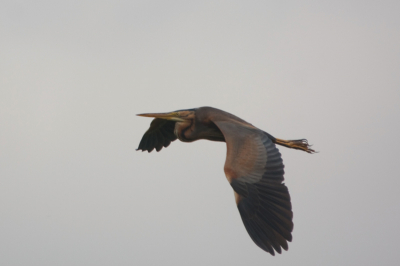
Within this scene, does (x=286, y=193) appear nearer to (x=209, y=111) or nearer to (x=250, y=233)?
(x=250, y=233)

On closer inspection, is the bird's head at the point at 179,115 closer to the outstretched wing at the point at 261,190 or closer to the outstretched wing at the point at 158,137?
the outstretched wing at the point at 158,137

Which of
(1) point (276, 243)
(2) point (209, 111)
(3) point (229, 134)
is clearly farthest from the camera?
(2) point (209, 111)

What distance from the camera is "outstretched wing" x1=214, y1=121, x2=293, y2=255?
10609mm

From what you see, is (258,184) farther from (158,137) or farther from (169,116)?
(158,137)

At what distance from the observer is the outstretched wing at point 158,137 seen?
15.2 meters

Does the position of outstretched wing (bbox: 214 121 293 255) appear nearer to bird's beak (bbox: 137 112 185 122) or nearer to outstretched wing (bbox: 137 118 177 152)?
bird's beak (bbox: 137 112 185 122)

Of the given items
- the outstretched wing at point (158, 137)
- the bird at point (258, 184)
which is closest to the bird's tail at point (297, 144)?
the bird at point (258, 184)

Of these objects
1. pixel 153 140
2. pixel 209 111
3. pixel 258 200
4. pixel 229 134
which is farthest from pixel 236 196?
pixel 153 140

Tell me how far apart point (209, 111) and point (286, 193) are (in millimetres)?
3068

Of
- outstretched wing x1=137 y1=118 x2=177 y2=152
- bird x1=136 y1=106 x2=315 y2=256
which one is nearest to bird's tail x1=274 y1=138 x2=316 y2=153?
bird x1=136 y1=106 x2=315 y2=256

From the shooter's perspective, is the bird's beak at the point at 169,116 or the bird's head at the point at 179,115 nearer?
the bird's head at the point at 179,115

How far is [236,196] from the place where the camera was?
36.4 feet

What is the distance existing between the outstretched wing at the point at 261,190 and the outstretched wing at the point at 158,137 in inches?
144

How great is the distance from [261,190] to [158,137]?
4.82m
